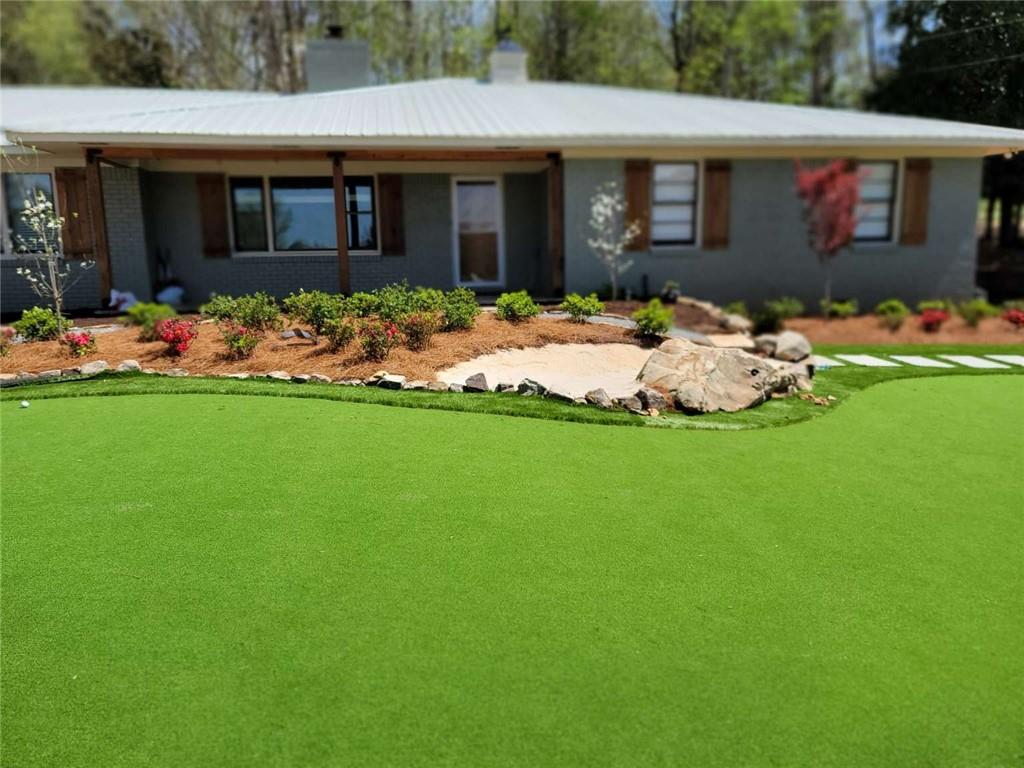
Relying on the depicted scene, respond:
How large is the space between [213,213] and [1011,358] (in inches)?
375

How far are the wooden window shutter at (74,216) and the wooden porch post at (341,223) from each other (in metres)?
2.15

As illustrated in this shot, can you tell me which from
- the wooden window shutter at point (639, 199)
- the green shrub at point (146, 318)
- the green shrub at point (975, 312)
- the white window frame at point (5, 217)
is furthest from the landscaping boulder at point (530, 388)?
the green shrub at point (975, 312)

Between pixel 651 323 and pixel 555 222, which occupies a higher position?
pixel 555 222

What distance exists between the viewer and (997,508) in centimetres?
461

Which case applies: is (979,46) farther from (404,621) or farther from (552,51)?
(552,51)

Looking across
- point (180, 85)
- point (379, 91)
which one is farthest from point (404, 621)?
point (180, 85)

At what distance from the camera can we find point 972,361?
912cm

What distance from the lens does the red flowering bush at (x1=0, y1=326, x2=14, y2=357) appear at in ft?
20.6

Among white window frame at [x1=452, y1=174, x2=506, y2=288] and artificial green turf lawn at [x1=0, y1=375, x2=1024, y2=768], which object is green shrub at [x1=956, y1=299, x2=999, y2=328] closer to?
artificial green turf lawn at [x1=0, y1=375, x2=1024, y2=768]

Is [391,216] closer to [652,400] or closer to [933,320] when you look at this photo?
[652,400]

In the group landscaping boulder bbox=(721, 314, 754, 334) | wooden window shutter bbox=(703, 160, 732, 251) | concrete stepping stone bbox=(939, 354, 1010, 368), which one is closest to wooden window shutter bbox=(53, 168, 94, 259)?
landscaping boulder bbox=(721, 314, 754, 334)

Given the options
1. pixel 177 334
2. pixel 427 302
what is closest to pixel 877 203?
pixel 427 302

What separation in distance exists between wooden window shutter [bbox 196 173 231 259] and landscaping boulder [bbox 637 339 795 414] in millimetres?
4870

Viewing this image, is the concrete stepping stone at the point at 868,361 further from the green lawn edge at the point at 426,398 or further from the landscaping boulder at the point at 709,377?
the green lawn edge at the point at 426,398
